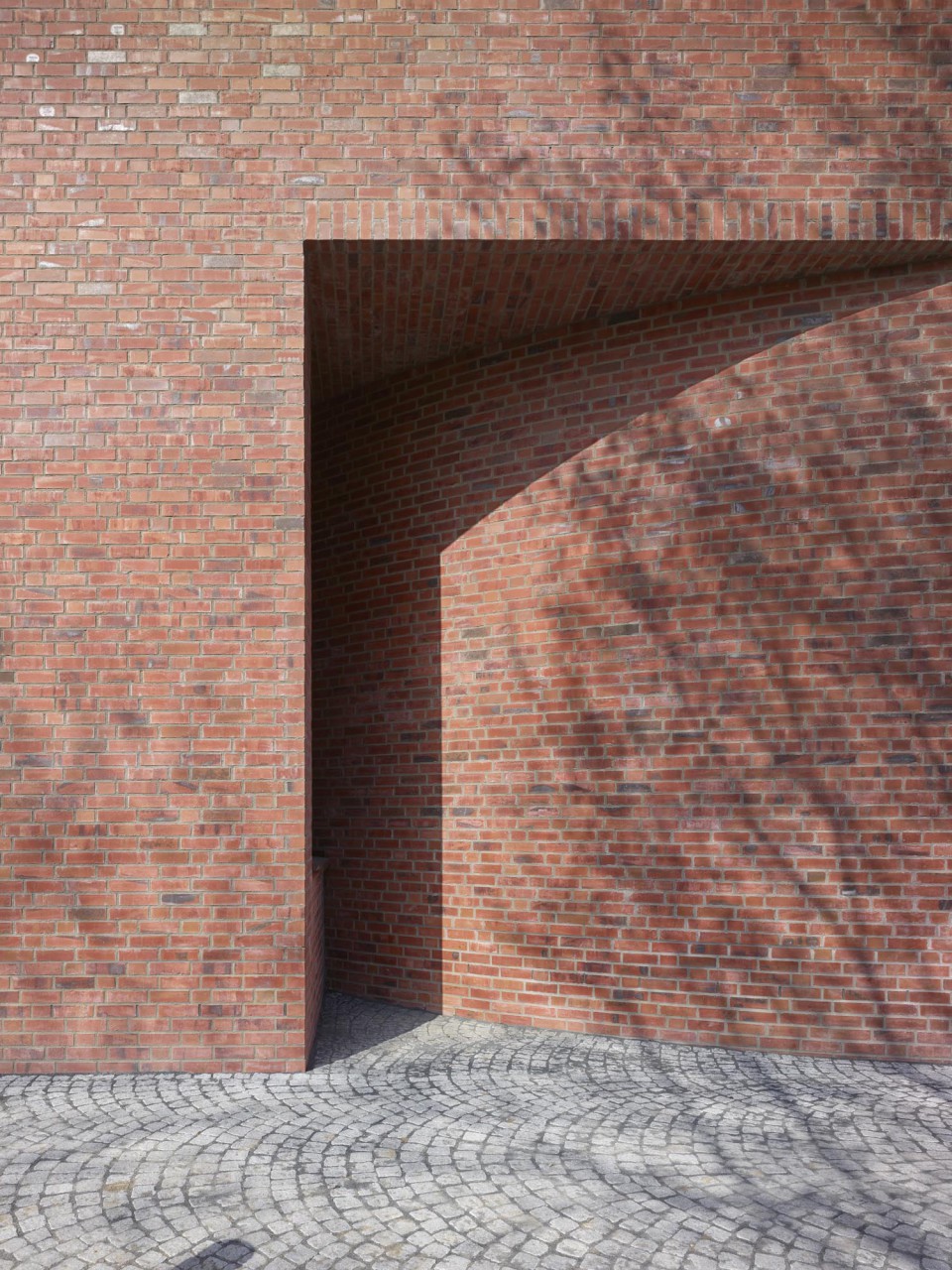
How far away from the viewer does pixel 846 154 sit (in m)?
4.98

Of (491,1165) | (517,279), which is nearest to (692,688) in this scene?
(517,279)

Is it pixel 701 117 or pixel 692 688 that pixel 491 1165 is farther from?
pixel 701 117

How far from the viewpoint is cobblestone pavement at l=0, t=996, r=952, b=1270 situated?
3.09m

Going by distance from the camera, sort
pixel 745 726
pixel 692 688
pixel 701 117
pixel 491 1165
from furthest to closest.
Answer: pixel 692 688, pixel 745 726, pixel 701 117, pixel 491 1165

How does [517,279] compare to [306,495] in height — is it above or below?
above

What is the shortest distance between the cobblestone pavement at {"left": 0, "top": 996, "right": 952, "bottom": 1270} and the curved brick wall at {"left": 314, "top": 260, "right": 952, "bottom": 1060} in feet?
1.80

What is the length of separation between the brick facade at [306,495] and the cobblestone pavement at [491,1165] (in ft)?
1.52

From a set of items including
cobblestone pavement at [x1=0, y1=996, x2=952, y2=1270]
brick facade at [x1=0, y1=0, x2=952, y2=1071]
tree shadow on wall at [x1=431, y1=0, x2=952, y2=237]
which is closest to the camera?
cobblestone pavement at [x1=0, y1=996, x2=952, y2=1270]

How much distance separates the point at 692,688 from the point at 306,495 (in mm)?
2473

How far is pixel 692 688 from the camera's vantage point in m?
5.32

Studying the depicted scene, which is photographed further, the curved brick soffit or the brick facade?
the curved brick soffit

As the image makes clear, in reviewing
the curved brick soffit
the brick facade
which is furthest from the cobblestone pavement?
the curved brick soffit

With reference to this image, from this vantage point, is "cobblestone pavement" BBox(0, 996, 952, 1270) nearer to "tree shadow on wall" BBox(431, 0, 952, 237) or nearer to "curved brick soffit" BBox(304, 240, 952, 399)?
"curved brick soffit" BBox(304, 240, 952, 399)

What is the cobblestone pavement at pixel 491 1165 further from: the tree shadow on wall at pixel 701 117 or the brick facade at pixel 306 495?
the tree shadow on wall at pixel 701 117
